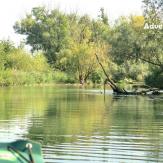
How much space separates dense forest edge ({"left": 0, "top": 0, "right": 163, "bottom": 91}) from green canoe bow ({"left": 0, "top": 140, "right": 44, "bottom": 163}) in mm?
33701

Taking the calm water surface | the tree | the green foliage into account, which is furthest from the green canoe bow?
the tree

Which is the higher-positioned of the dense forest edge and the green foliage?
the dense forest edge

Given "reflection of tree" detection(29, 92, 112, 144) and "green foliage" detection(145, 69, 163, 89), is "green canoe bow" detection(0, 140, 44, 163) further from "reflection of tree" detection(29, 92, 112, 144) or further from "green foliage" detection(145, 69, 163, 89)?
"green foliage" detection(145, 69, 163, 89)

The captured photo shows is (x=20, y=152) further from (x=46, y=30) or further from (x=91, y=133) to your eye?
(x=46, y=30)

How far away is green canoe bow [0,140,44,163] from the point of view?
761 cm

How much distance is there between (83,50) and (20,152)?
8044 cm

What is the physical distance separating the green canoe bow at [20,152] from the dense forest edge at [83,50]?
111 feet

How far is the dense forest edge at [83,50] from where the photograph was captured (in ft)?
163

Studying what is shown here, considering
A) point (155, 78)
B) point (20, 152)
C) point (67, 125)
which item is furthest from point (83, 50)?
point (20, 152)

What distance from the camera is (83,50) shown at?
3462 inches

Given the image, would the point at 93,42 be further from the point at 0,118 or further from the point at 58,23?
the point at 0,118

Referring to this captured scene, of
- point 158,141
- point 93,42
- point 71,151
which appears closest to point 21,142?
point 71,151

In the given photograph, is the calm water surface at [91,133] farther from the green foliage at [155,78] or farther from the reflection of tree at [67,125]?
the green foliage at [155,78]

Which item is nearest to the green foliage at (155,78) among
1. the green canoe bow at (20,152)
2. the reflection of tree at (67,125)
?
the reflection of tree at (67,125)
